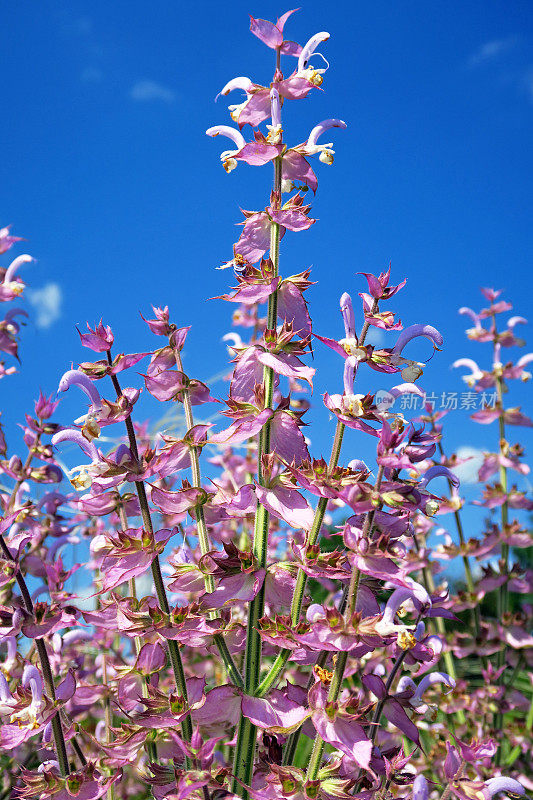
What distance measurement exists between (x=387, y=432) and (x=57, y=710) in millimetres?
957

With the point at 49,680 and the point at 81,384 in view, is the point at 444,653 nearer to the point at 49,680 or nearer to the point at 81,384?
the point at 49,680

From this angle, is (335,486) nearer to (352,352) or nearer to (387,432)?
(387,432)

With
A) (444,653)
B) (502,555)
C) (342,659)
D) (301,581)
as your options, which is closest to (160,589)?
(301,581)

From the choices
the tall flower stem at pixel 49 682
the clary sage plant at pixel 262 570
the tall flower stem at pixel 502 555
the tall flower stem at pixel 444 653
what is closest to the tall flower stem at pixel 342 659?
the clary sage plant at pixel 262 570

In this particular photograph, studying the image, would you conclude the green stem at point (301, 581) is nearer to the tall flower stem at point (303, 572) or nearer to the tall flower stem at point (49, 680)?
the tall flower stem at point (303, 572)

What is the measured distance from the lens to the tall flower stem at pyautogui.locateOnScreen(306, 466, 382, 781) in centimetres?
132

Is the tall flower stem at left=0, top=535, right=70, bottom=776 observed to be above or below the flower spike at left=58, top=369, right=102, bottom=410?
below

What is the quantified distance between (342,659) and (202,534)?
1.40 feet

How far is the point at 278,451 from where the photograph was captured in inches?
59.4

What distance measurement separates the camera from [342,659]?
4.35ft

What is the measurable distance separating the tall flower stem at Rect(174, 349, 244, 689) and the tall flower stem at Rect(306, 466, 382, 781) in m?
0.21

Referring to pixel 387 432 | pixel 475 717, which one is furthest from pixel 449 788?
pixel 475 717

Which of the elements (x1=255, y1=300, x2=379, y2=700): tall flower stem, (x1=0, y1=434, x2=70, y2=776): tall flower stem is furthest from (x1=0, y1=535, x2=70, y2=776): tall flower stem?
(x1=255, y1=300, x2=379, y2=700): tall flower stem

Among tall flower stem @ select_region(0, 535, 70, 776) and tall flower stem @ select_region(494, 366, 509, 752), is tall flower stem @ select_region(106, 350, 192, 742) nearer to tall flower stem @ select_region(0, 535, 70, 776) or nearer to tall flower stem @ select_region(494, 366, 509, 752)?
tall flower stem @ select_region(0, 535, 70, 776)
